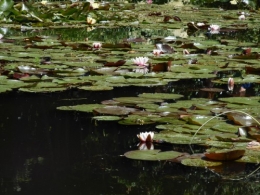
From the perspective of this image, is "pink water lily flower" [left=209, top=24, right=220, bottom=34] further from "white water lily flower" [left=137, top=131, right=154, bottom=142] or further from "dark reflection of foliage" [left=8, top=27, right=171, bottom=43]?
"white water lily flower" [left=137, top=131, right=154, bottom=142]

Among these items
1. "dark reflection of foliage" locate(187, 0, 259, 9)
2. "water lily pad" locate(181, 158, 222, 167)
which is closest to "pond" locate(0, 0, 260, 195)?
"water lily pad" locate(181, 158, 222, 167)

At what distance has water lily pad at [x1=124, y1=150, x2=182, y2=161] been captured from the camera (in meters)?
1.87

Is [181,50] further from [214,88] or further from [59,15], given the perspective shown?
[59,15]

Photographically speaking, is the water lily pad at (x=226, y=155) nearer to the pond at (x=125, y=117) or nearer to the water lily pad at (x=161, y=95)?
the pond at (x=125, y=117)

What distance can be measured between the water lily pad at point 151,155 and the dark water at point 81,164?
21mm

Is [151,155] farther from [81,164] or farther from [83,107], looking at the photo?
[83,107]

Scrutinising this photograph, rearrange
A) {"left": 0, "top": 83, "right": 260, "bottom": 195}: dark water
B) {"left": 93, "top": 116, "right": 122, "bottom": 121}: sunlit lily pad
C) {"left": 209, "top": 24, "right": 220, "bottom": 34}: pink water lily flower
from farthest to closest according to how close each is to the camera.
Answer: {"left": 209, "top": 24, "right": 220, "bottom": 34}: pink water lily flower, {"left": 93, "top": 116, "right": 122, "bottom": 121}: sunlit lily pad, {"left": 0, "top": 83, "right": 260, "bottom": 195}: dark water

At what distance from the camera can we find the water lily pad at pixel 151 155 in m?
1.87

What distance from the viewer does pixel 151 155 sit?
189 cm

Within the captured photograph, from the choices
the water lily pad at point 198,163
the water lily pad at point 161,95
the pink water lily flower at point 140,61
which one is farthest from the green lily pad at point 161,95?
the water lily pad at point 198,163

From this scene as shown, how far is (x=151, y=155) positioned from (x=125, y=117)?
51 cm

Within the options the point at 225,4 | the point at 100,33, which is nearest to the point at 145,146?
the point at 100,33

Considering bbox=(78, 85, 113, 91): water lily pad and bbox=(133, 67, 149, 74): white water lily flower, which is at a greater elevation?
bbox=(78, 85, 113, 91): water lily pad

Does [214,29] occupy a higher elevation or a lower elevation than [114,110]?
lower
